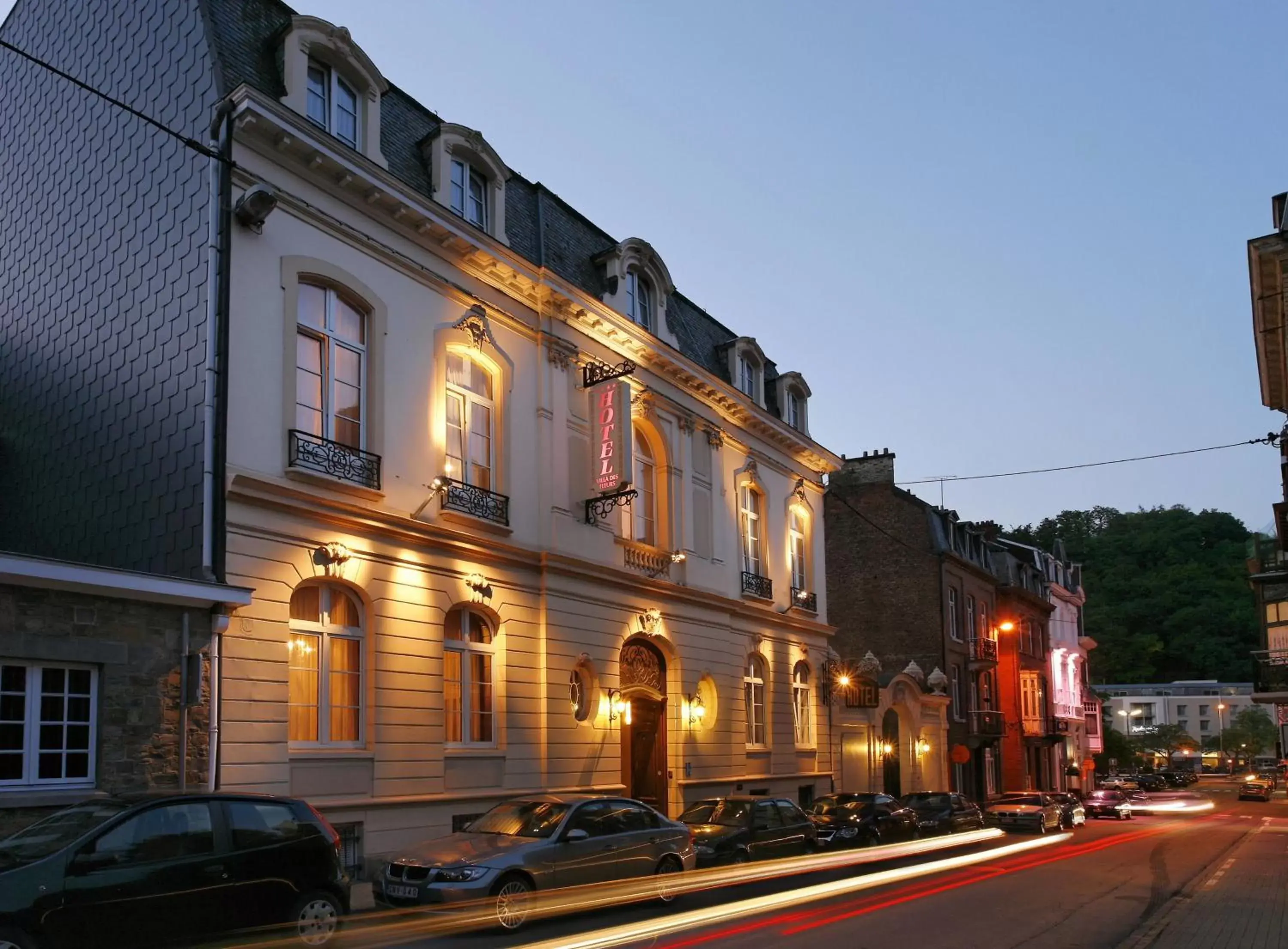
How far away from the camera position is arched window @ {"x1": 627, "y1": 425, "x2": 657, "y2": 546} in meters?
26.6

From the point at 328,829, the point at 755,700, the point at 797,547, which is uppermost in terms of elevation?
the point at 797,547

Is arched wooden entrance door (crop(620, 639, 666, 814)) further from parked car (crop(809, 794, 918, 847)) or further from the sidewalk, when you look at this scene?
the sidewalk

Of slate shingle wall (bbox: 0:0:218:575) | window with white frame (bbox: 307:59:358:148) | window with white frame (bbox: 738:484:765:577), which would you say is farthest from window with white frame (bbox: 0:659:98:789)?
window with white frame (bbox: 738:484:765:577)

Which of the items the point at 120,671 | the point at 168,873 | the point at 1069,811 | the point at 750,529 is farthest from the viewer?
the point at 1069,811

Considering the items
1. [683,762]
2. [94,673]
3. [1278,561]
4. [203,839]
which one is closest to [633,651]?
[683,762]

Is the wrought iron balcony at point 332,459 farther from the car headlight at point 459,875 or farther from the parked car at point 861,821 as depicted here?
the parked car at point 861,821

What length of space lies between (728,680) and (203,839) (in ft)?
62.3

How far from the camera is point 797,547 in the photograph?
34656 mm

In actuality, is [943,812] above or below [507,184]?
below

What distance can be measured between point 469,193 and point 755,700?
15.1 metres

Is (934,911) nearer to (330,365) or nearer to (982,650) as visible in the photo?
(330,365)

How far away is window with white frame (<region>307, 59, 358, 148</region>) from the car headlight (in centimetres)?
1099

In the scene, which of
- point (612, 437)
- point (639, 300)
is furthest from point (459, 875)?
point (639, 300)

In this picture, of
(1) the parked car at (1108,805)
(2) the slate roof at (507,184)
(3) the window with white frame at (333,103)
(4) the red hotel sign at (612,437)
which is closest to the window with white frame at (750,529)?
(2) the slate roof at (507,184)
